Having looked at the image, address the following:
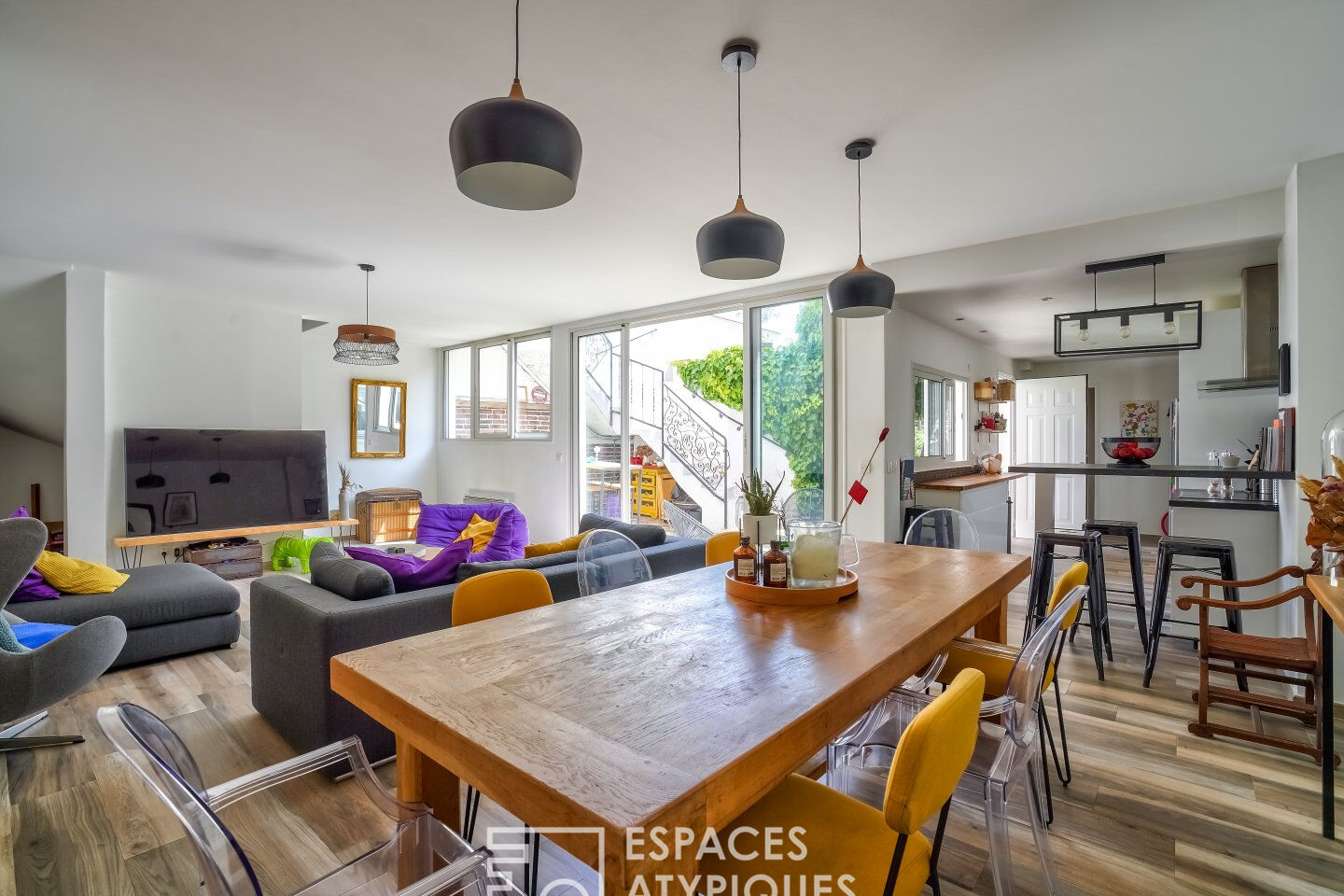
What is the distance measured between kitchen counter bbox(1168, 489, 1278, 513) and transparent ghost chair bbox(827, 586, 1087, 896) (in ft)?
8.18

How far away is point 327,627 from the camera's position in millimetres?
2322

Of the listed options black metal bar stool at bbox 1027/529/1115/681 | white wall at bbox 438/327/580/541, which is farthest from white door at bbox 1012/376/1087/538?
white wall at bbox 438/327/580/541

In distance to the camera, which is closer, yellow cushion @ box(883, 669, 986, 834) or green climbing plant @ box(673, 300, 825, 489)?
yellow cushion @ box(883, 669, 986, 834)

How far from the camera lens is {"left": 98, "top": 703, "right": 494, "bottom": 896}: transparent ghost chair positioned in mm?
870

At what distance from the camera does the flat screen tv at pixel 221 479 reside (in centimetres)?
545

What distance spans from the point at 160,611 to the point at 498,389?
4886mm

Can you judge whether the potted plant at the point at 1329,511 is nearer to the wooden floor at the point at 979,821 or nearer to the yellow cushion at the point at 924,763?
the wooden floor at the point at 979,821

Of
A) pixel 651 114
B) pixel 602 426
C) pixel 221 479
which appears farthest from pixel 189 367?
pixel 651 114

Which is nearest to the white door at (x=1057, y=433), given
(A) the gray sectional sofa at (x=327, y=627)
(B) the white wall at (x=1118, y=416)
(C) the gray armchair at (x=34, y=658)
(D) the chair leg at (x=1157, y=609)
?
(B) the white wall at (x=1118, y=416)

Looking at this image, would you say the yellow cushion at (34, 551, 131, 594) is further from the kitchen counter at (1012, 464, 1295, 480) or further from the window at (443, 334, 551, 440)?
the kitchen counter at (1012, 464, 1295, 480)

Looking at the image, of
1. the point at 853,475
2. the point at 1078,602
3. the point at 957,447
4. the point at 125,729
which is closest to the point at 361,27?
the point at 125,729

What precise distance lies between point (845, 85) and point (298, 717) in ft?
10.6

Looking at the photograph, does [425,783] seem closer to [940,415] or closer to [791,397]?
[791,397]

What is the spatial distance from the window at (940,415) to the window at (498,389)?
13.3 feet
